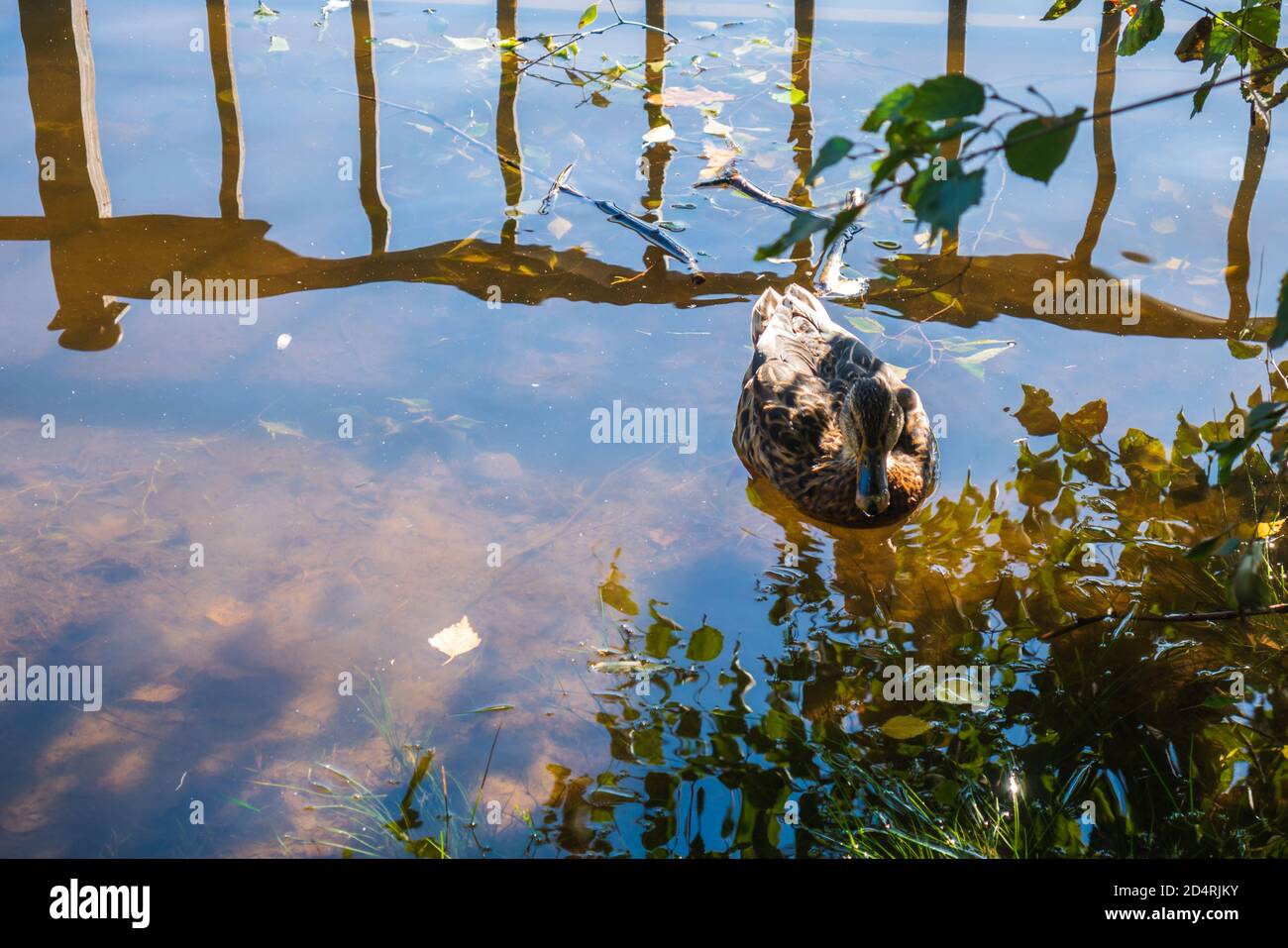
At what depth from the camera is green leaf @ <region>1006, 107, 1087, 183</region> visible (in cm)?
165

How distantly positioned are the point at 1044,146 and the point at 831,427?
11.1 ft

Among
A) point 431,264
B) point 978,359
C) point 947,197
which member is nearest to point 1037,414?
point 978,359

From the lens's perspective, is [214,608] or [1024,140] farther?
[214,608]

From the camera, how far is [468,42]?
7824 millimetres

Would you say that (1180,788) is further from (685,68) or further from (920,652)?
(685,68)

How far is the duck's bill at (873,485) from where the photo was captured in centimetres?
448

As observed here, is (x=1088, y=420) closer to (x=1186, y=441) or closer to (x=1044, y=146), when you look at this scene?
(x=1186, y=441)

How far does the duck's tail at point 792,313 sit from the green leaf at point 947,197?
11.9 feet

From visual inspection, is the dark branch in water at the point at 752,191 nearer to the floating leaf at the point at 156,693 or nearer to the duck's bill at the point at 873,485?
the duck's bill at the point at 873,485

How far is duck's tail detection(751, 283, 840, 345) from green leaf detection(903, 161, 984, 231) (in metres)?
3.63

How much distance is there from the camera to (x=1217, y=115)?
7.41 meters

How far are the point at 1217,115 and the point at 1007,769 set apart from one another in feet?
19.2
